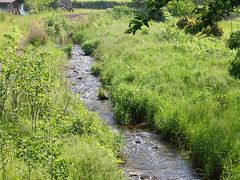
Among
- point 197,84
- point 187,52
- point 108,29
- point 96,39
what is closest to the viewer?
point 197,84

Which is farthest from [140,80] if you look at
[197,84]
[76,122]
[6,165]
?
[6,165]

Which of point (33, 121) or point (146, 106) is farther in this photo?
point (146, 106)

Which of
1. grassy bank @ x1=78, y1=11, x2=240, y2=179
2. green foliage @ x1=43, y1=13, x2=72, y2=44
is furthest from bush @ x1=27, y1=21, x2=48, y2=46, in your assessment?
green foliage @ x1=43, y1=13, x2=72, y2=44

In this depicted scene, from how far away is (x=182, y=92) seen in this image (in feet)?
72.3

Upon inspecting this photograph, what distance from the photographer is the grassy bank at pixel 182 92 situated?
15.3m

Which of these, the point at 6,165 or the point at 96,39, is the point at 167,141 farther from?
the point at 96,39

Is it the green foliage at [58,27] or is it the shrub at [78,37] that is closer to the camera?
the green foliage at [58,27]

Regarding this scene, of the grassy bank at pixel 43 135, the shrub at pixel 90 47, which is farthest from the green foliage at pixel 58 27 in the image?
the grassy bank at pixel 43 135

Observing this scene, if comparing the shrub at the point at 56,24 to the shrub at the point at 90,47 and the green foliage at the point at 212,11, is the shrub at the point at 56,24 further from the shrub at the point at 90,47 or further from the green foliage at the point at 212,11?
the green foliage at the point at 212,11

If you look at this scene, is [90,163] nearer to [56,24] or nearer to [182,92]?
[182,92]

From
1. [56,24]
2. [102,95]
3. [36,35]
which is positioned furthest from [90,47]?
[102,95]

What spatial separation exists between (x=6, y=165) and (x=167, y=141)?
27.9 ft

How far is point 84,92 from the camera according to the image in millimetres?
27312

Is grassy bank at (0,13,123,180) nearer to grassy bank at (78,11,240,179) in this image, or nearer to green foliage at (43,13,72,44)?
grassy bank at (78,11,240,179)
